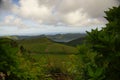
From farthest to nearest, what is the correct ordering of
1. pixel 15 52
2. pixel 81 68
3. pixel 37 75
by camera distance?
pixel 81 68, pixel 37 75, pixel 15 52

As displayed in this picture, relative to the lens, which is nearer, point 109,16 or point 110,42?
point 110,42

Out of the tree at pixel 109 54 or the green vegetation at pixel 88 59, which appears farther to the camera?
the tree at pixel 109 54

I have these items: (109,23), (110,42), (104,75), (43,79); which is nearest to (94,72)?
(104,75)

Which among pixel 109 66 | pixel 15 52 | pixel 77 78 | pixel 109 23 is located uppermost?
pixel 109 23

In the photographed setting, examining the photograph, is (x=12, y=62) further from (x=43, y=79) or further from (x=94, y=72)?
(x=94, y=72)

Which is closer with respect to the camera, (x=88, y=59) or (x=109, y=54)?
(x=109, y=54)

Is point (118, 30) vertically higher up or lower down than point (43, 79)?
higher up

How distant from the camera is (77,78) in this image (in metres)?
8.44

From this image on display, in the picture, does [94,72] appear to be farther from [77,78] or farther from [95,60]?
[77,78]

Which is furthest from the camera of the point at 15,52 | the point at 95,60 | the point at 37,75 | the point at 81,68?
the point at 81,68

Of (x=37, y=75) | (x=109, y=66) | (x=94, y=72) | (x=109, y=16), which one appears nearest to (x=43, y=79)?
(x=37, y=75)

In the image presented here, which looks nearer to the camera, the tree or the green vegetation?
the green vegetation

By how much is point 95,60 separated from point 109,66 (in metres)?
0.62

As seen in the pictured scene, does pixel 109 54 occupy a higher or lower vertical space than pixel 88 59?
higher
